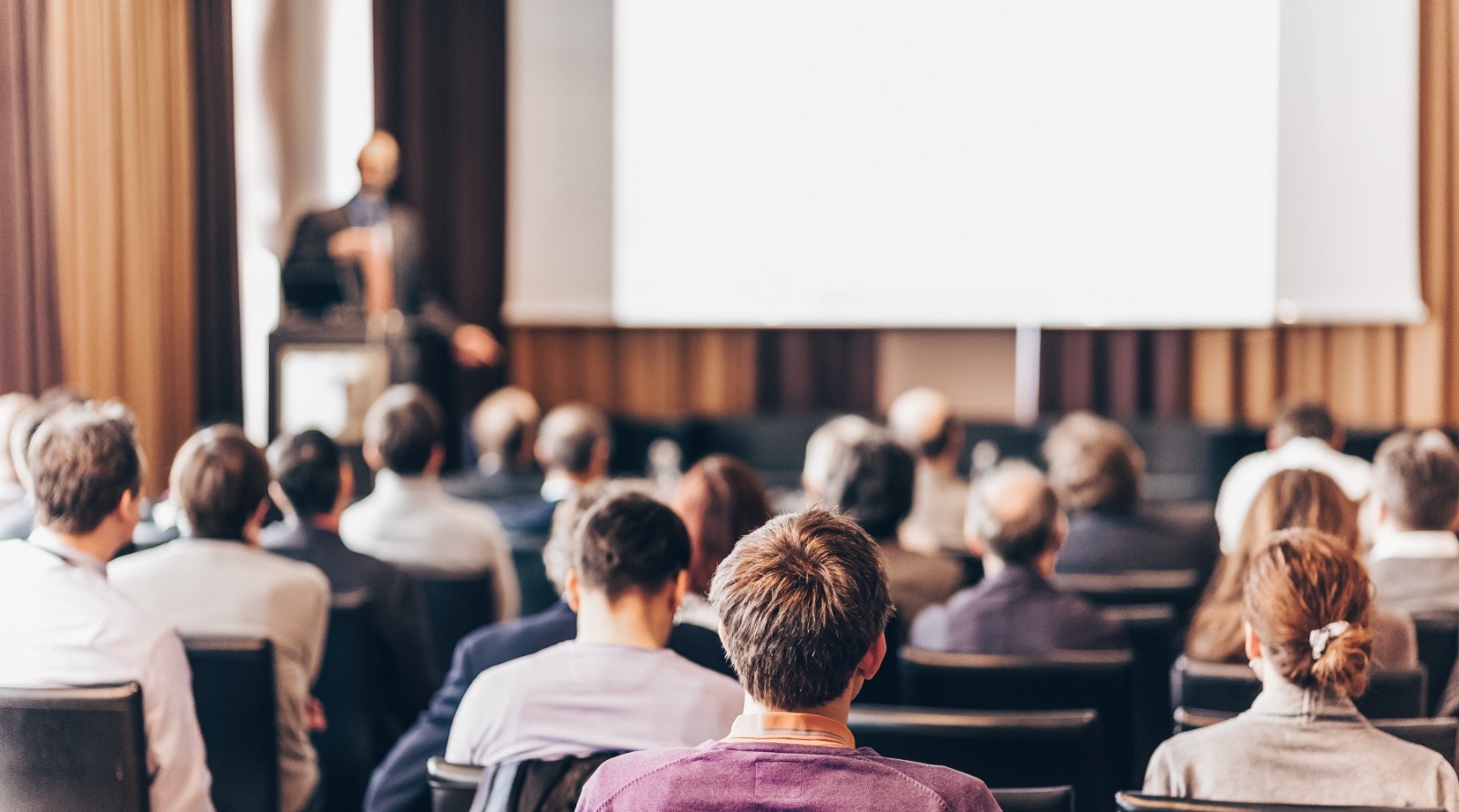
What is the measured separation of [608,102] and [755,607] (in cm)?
662

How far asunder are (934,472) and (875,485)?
1.48m

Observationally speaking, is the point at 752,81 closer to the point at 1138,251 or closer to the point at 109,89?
the point at 1138,251

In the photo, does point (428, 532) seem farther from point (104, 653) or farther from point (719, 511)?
point (104, 653)

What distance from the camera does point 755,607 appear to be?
1429 millimetres

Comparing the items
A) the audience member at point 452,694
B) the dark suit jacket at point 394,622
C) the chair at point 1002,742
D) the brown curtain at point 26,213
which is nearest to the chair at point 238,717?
the audience member at point 452,694

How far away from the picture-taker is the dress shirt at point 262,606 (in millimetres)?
2549

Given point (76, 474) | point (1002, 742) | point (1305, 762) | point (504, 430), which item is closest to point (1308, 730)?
point (1305, 762)

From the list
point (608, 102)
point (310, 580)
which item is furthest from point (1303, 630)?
point (608, 102)

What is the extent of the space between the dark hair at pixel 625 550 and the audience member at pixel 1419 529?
1774 mm

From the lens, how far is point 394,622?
289 cm

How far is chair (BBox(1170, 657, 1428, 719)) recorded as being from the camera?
86.4 inches

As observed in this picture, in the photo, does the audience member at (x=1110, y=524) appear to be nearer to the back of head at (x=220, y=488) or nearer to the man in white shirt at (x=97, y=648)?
the back of head at (x=220, y=488)

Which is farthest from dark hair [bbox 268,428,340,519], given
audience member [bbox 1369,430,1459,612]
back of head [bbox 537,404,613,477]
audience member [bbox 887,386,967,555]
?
audience member [bbox 1369,430,1459,612]

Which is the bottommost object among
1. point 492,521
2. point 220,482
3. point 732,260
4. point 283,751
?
point 283,751
